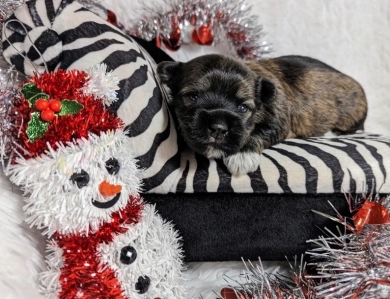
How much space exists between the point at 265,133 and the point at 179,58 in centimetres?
70

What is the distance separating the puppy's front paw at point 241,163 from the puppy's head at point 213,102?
28 millimetres

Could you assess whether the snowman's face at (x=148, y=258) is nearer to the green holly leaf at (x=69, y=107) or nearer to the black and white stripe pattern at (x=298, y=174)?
the black and white stripe pattern at (x=298, y=174)

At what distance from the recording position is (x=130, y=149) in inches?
39.5

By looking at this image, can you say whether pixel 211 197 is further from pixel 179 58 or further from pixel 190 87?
pixel 179 58

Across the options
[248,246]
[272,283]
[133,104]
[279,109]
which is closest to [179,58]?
[279,109]

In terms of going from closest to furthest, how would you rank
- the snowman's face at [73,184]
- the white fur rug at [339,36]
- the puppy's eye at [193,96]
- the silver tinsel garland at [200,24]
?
the snowman's face at [73,184] < the puppy's eye at [193,96] < the silver tinsel garland at [200,24] < the white fur rug at [339,36]

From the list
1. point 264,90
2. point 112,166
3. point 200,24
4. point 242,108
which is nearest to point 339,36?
point 200,24

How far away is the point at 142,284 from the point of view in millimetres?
931

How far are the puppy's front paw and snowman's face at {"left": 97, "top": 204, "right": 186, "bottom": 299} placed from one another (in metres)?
0.22

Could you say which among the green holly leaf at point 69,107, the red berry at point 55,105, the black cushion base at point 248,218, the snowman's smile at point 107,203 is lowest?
the black cushion base at point 248,218

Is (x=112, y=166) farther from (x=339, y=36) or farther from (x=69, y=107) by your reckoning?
(x=339, y=36)

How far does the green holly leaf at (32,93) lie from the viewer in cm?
86

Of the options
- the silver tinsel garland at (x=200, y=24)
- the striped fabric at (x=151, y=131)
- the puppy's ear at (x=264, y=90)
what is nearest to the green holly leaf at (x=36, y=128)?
the striped fabric at (x=151, y=131)

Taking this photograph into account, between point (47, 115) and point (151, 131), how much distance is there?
30cm
